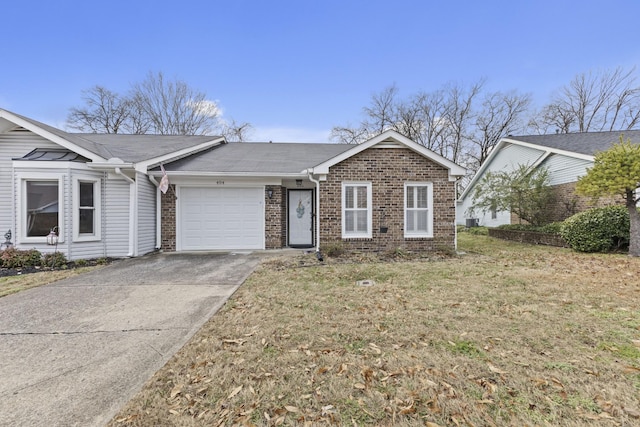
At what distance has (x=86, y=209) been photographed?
7969mm

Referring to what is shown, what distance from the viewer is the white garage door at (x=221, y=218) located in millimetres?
9422

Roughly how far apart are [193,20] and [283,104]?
27.7 feet

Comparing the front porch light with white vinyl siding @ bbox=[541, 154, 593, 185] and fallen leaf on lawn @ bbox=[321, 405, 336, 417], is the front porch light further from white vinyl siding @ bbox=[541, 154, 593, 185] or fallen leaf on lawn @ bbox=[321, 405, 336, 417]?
white vinyl siding @ bbox=[541, 154, 593, 185]

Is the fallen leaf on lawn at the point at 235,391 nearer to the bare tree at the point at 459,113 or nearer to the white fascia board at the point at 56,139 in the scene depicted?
the white fascia board at the point at 56,139

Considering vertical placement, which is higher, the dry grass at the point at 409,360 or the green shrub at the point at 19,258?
the green shrub at the point at 19,258

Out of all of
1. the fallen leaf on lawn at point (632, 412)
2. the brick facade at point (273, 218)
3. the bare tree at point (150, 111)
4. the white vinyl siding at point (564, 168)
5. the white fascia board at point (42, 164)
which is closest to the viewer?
the fallen leaf on lawn at point (632, 412)

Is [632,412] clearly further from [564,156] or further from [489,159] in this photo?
[489,159]

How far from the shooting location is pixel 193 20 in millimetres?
13086

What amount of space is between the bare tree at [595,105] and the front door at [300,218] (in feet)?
90.2

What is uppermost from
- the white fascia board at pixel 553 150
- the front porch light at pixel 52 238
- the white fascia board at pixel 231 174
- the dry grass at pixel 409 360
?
the white fascia board at pixel 553 150

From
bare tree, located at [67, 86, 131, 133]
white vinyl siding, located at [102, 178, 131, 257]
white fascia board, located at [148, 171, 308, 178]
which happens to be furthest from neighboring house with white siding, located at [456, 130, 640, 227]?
Answer: bare tree, located at [67, 86, 131, 133]

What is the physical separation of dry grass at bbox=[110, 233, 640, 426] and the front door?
523 cm

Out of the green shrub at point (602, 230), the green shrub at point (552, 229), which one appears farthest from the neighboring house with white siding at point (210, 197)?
the green shrub at point (552, 229)

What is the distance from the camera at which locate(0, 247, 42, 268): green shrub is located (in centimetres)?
708
